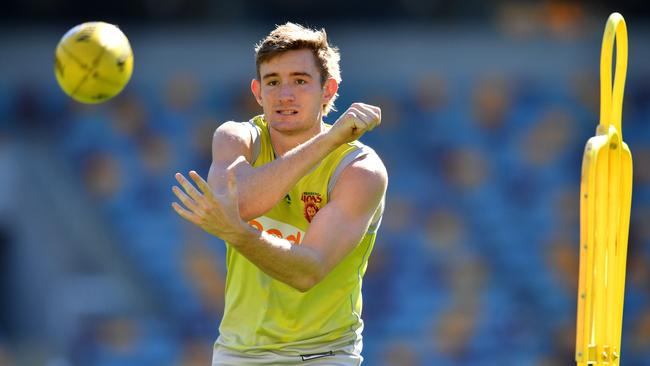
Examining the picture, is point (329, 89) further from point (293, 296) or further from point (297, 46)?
point (293, 296)

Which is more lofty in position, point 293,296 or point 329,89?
point 329,89

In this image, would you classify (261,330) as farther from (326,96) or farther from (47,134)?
(47,134)

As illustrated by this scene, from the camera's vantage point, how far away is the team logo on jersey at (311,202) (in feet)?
17.3

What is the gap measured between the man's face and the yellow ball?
3.88 feet

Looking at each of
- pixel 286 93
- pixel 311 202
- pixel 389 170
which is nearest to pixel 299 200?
pixel 311 202

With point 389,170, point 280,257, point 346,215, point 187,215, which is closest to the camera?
point 187,215

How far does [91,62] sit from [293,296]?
1.82 metres

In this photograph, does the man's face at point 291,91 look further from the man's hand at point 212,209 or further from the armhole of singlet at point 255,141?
the man's hand at point 212,209

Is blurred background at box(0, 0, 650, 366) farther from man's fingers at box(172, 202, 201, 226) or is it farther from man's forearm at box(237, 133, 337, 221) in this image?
man's fingers at box(172, 202, 201, 226)

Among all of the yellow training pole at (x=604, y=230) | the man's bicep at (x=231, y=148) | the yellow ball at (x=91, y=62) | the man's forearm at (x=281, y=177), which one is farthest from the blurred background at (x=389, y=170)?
the man's forearm at (x=281, y=177)

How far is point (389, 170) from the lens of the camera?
Answer: 14.7m

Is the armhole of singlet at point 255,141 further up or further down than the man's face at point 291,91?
further down

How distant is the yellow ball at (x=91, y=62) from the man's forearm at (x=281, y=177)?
164 centimetres

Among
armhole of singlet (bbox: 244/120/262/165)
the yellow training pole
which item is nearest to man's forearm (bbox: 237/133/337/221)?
armhole of singlet (bbox: 244/120/262/165)
